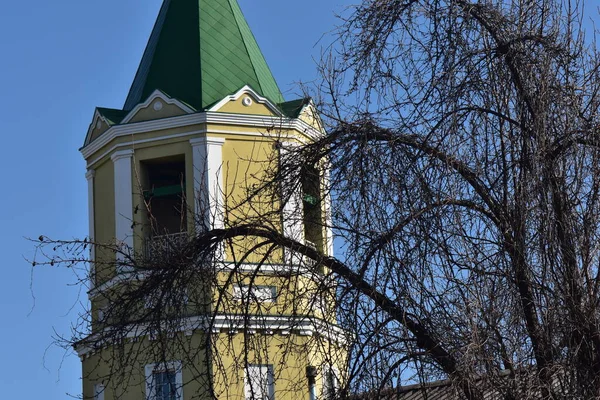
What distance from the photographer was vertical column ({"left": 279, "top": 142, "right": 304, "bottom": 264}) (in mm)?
11297

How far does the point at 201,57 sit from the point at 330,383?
1571 cm

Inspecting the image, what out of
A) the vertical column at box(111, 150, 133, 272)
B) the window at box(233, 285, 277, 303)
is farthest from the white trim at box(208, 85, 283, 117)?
the window at box(233, 285, 277, 303)

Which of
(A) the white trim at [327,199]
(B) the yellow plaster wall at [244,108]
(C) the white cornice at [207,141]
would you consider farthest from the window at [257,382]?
(B) the yellow plaster wall at [244,108]

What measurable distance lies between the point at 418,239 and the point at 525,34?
186cm

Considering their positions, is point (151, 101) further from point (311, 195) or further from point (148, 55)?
point (311, 195)

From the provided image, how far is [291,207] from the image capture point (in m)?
→ 11.5

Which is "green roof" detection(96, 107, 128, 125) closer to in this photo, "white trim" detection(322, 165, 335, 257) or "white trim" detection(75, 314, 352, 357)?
"white trim" detection(75, 314, 352, 357)

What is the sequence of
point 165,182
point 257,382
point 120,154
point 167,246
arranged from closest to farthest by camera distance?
point 257,382
point 167,246
point 165,182
point 120,154

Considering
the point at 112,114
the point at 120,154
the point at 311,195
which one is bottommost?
the point at 311,195

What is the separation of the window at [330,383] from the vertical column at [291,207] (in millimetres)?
1070

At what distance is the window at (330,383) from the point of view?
10.3m

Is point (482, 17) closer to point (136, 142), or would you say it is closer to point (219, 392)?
point (219, 392)

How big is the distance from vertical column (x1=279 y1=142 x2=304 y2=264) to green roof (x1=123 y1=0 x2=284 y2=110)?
13140 millimetres

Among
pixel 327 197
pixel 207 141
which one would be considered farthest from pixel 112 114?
pixel 327 197
